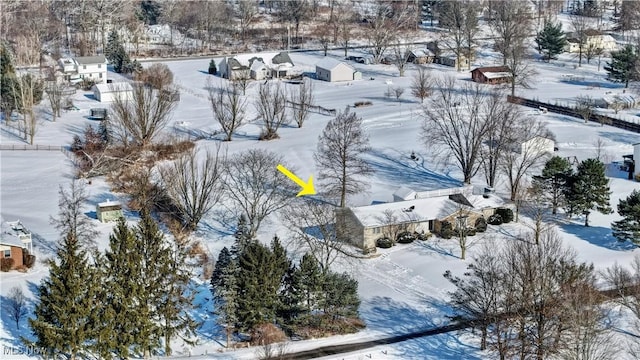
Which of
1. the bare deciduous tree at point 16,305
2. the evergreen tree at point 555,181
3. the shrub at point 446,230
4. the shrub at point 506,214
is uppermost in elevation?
the evergreen tree at point 555,181

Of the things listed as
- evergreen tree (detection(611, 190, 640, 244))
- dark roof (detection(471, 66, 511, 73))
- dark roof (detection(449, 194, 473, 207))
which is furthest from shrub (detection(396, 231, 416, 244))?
dark roof (detection(471, 66, 511, 73))

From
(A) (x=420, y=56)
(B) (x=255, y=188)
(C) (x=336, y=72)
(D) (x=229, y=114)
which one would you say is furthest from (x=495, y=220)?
(A) (x=420, y=56)

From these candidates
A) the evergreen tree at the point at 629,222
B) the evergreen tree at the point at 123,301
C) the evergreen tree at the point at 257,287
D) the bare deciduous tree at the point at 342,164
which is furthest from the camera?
the bare deciduous tree at the point at 342,164

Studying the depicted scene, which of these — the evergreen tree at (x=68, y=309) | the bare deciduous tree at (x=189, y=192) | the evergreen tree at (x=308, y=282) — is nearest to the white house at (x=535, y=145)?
the bare deciduous tree at (x=189, y=192)

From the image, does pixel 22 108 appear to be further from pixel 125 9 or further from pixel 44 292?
pixel 125 9

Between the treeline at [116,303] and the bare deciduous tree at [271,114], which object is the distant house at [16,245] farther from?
the bare deciduous tree at [271,114]

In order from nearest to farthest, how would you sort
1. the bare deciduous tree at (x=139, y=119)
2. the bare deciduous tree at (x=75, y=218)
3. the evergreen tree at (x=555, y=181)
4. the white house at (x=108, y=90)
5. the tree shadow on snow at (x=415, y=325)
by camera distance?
the tree shadow on snow at (x=415, y=325) → the bare deciduous tree at (x=75, y=218) → the evergreen tree at (x=555, y=181) → the bare deciduous tree at (x=139, y=119) → the white house at (x=108, y=90)

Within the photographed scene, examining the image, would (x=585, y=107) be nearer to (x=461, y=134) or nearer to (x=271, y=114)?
(x=461, y=134)

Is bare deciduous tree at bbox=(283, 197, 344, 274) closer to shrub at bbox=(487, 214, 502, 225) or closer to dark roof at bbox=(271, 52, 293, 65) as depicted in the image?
shrub at bbox=(487, 214, 502, 225)
